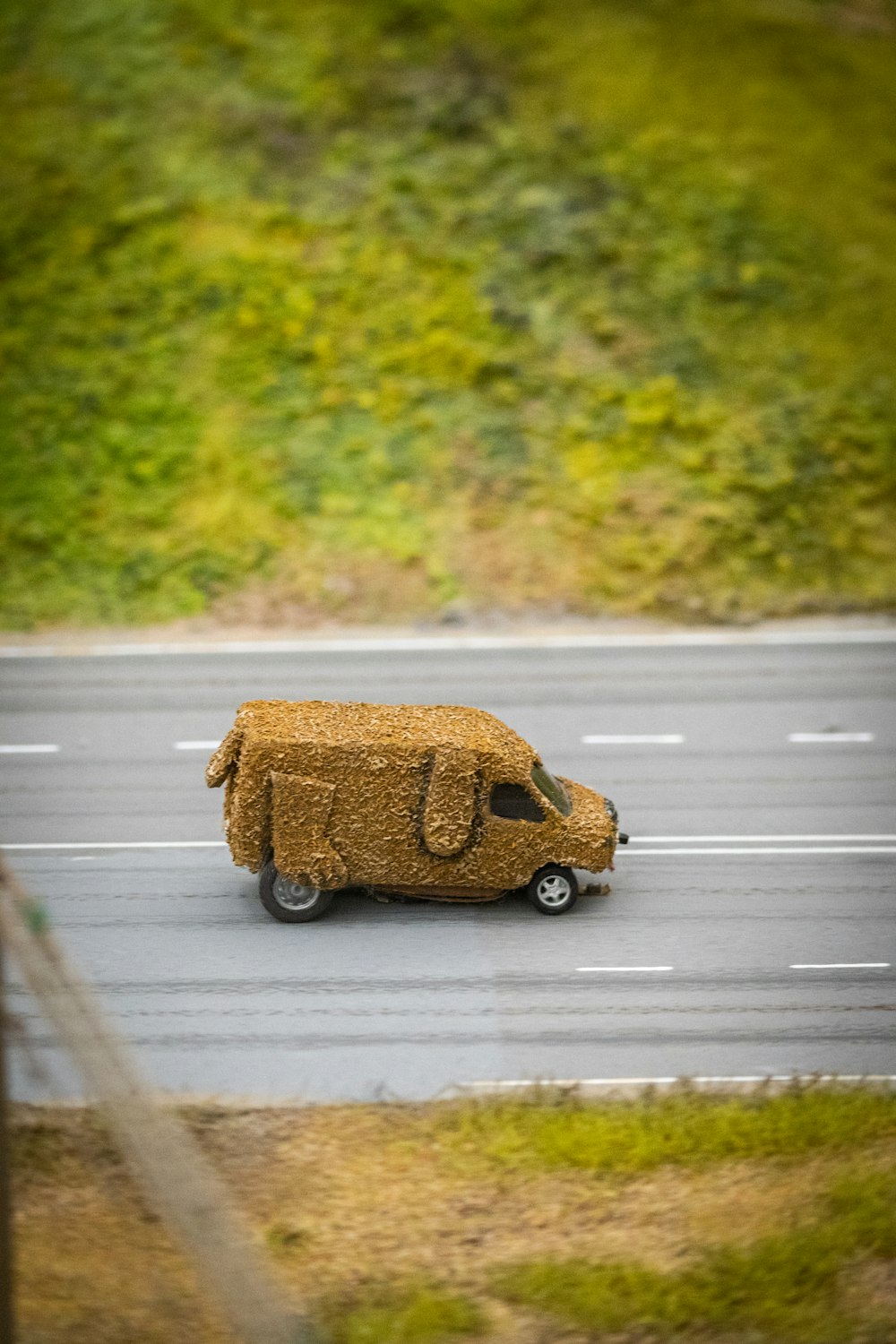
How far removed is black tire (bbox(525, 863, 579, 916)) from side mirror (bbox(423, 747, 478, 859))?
1253 mm

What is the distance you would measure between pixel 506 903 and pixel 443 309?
15.2 meters

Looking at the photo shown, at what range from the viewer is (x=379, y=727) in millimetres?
14727

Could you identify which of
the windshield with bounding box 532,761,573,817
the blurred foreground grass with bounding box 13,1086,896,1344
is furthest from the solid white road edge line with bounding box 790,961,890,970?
the windshield with bounding box 532,761,573,817

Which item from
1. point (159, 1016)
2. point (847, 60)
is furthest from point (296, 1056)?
point (847, 60)

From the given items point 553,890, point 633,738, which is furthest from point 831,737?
point 553,890

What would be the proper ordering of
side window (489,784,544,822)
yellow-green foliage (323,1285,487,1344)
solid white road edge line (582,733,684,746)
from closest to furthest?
yellow-green foliage (323,1285,487,1344), side window (489,784,544,822), solid white road edge line (582,733,684,746)

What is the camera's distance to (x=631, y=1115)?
12273mm

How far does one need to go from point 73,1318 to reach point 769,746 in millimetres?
12849

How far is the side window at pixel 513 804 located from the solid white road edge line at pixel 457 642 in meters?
8.63

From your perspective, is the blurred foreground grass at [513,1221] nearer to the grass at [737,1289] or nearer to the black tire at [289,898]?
the grass at [737,1289]

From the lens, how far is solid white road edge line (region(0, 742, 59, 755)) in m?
19.6

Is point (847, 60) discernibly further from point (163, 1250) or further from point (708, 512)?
point (163, 1250)

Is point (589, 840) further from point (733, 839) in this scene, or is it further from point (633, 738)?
point (633, 738)

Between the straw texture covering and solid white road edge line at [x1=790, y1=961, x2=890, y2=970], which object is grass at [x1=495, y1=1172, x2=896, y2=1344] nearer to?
solid white road edge line at [x1=790, y1=961, x2=890, y2=970]
